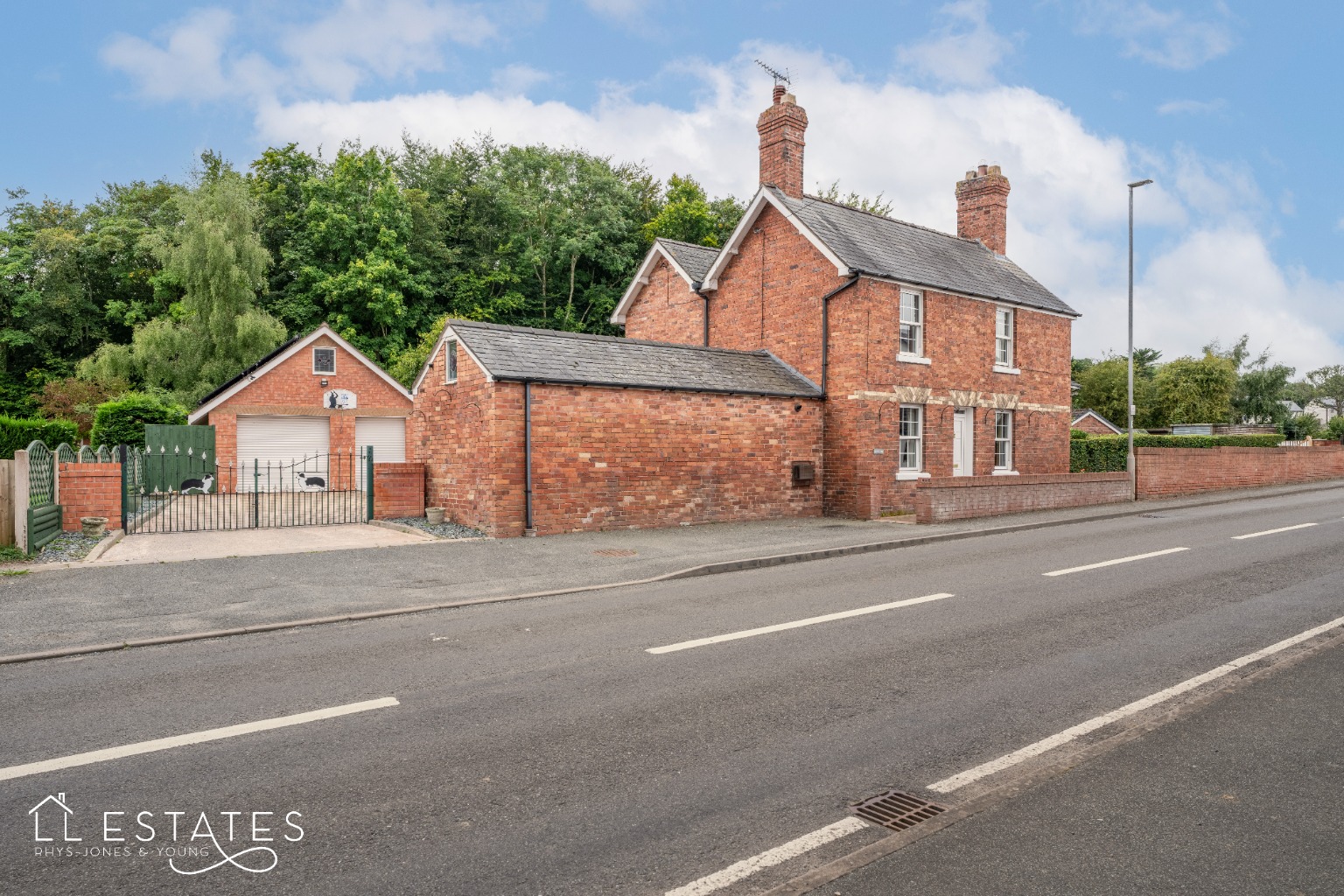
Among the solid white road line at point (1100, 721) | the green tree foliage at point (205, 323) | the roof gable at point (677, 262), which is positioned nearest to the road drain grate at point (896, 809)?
the solid white road line at point (1100, 721)

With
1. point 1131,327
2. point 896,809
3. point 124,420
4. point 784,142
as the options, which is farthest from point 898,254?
point 124,420

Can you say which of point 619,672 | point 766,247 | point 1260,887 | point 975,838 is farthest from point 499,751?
point 766,247

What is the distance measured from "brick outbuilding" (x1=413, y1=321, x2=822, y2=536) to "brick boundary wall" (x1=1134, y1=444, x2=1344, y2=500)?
450 inches

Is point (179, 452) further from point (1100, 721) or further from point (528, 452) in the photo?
point (1100, 721)

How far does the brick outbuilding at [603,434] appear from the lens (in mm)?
15453

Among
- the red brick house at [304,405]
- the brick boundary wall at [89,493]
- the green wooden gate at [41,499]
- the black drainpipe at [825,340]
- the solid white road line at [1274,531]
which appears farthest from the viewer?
the red brick house at [304,405]

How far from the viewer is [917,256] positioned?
22.4 metres

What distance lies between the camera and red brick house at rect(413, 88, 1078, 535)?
16.0 m

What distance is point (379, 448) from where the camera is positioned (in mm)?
30359

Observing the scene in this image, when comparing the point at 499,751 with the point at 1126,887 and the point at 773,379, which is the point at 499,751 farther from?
the point at 773,379

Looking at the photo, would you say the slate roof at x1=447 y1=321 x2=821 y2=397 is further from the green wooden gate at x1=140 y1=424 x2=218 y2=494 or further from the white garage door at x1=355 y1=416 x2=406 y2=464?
the white garage door at x1=355 y1=416 x2=406 y2=464

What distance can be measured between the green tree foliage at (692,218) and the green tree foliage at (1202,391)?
32334 mm

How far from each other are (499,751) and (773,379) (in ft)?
51.6

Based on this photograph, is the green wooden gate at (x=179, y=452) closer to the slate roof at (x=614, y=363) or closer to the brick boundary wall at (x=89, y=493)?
the brick boundary wall at (x=89, y=493)
